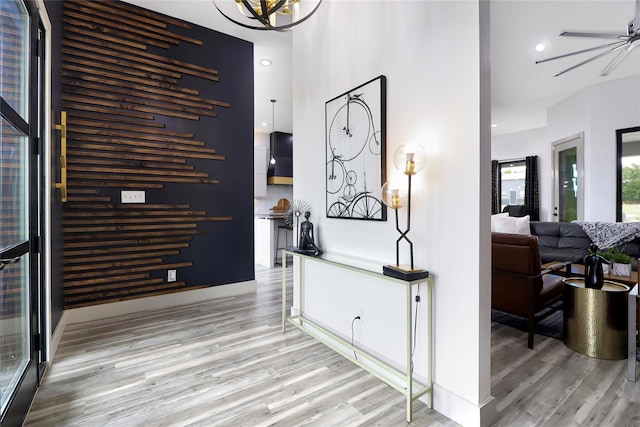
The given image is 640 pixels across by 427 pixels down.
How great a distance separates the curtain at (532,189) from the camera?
25.1 ft

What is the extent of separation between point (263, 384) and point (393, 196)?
4.89 feet

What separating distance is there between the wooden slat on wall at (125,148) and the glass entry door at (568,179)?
20.8 ft

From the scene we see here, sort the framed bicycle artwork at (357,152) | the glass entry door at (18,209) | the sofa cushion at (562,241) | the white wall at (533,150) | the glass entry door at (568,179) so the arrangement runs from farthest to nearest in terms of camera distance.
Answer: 1. the white wall at (533,150)
2. the glass entry door at (568,179)
3. the sofa cushion at (562,241)
4. the framed bicycle artwork at (357,152)
5. the glass entry door at (18,209)

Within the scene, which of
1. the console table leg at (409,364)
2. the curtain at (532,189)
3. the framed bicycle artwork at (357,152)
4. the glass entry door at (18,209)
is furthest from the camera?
the curtain at (532,189)

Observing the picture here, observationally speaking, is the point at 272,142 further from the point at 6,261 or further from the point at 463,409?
the point at 463,409

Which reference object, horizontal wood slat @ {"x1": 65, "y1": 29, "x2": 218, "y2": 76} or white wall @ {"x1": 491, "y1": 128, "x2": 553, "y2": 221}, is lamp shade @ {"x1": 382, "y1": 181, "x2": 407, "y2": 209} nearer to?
horizontal wood slat @ {"x1": 65, "y1": 29, "x2": 218, "y2": 76}

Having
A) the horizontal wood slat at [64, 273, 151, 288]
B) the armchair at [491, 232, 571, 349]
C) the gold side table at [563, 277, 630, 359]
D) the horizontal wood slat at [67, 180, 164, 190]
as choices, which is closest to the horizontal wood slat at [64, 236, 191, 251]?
the horizontal wood slat at [64, 273, 151, 288]

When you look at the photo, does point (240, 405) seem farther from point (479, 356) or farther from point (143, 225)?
point (143, 225)

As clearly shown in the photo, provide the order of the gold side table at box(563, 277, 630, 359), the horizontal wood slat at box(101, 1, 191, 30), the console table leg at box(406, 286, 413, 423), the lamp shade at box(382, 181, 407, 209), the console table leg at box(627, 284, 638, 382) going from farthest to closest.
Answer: the horizontal wood slat at box(101, 1, 191, 30) → the gold side table at box(563, 277, 630, 359) → the console table leg at box(627, 284, 638, 382) → the lamp shade at box(382, 181, 407, 209) → the console table leg at box(406, 286, 413, 423)

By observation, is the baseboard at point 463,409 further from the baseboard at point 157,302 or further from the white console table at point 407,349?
the baseboard at point 157,302

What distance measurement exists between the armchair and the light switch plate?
3555 mm

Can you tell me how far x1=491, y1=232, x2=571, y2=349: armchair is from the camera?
8.41 ft

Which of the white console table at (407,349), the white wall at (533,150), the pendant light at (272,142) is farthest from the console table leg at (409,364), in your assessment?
the white wall at (533,150)

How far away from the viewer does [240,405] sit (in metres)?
1.86
